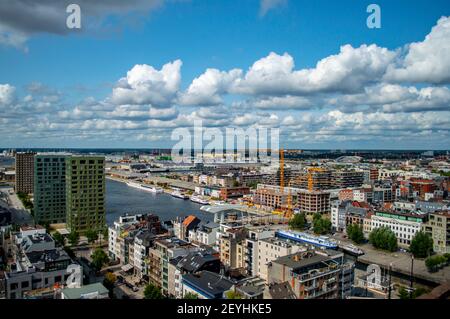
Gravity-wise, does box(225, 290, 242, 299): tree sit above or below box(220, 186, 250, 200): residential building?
above

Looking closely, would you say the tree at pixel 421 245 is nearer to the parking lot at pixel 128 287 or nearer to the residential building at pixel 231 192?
the parking lot at pixel 128 287

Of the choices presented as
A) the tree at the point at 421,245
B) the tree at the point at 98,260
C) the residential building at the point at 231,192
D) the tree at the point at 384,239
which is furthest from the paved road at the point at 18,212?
the tree at the point at 421,245

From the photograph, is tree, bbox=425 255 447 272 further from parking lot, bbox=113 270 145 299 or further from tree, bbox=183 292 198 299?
parking lot, bbox=113 270 145 299

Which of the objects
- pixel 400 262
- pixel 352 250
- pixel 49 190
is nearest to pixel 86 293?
pixel 352 250

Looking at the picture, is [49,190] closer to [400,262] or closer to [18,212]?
[18,212]

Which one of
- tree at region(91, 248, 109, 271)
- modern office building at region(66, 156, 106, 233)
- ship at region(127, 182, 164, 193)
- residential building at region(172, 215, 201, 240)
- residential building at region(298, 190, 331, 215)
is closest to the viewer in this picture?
tree at region(91, 248, 109, 271)

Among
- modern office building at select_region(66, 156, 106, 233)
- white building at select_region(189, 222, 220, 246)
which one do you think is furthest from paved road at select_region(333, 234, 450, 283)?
modern office building at select_region(66, 156, 106, 233)

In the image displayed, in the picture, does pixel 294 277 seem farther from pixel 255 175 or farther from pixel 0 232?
pixel 255 175
